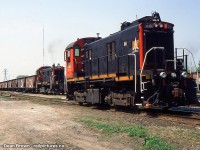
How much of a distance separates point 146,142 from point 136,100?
19.9 ft

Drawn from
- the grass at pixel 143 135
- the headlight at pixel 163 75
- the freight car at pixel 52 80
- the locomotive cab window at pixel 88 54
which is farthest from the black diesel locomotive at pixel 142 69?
the freight car at pixel 52 80

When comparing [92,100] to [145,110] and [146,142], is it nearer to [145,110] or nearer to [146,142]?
[145,110]

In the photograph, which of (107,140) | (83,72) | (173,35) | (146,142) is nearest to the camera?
(146,142)

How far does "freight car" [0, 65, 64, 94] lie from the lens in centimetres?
3450

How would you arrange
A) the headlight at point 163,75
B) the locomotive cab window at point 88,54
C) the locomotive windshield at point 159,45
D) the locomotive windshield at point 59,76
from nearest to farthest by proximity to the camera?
the headlight at point 163,75, the locomotive windshield at point 159,45, the locomotive cab window at point 88,54, the locomotive windshield at point 59,76

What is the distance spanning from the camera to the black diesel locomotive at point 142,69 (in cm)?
1238

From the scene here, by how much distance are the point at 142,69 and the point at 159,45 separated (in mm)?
1840

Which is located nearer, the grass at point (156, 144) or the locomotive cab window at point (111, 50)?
the grass at point (156, 144)

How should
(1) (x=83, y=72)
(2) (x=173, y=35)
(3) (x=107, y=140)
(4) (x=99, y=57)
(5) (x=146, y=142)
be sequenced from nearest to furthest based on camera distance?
(5) (x=146, y=142)
(3) (x=107, y=140)
(2) (x=173, y=35)
(4) (x=99, y=57)
(1) (x=83, y=72)

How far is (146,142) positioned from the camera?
22.9 ft

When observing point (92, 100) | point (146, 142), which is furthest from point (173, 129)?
point (92, 100)

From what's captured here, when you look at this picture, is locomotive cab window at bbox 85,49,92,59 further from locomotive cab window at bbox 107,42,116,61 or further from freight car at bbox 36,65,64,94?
freight car at bbox 36,65,64,94

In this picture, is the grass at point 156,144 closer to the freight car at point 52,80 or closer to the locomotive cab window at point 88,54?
the locomotive cab window at point 88,54

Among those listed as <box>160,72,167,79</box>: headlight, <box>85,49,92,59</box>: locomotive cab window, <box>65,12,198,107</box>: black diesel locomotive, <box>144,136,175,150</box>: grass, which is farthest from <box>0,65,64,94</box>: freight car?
<box>144,136,175,150</box>: grass
